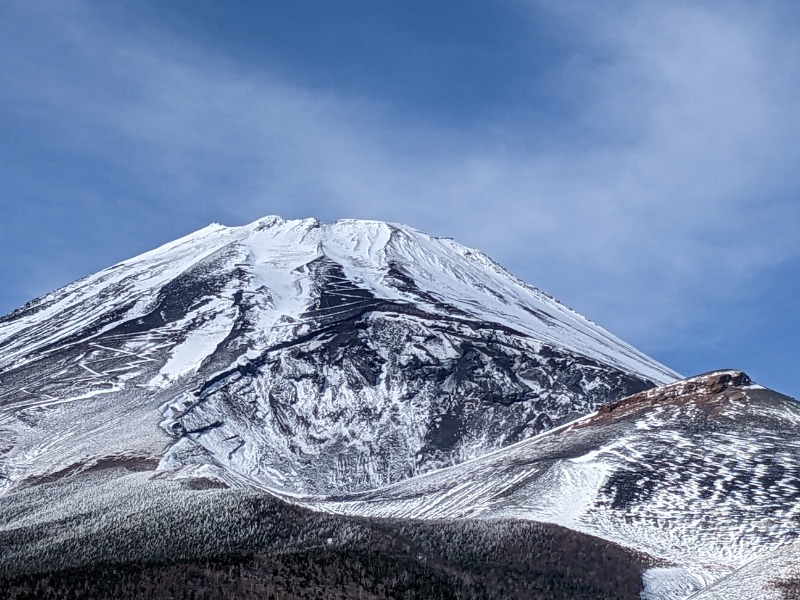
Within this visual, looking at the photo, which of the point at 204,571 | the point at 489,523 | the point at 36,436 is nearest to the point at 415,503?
the point at 489,523

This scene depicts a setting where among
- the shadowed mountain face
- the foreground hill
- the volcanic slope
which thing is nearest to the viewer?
the foreground hill

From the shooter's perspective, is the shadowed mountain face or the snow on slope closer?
the shadowed mountain face

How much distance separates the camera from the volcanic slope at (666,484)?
41.4 m

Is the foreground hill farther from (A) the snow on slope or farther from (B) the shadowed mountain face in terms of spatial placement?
(A) the snow on slope

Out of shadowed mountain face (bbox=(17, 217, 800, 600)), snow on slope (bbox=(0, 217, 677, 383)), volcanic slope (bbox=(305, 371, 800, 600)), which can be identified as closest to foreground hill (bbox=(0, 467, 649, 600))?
shadowed mountain face (bbox=(17, 217, 800, 600))

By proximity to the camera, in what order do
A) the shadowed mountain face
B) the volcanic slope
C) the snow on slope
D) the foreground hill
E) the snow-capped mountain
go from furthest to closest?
the snow on slope, the snow-capped mountain, the volcanic slope, the shadowed mountain face, the foreground hill

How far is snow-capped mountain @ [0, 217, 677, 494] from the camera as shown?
262ft

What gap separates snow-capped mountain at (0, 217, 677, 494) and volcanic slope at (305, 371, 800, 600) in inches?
602

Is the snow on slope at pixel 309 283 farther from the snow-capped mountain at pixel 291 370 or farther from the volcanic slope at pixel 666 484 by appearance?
the volcanic slope at pixel 666 484

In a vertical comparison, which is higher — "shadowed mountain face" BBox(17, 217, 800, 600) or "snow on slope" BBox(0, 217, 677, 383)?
"snow on slope" BBox(0, 217, 677, 383)

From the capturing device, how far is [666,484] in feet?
165

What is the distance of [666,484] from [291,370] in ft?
172

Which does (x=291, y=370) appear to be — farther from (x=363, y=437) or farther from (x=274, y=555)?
(x=274, y=555)

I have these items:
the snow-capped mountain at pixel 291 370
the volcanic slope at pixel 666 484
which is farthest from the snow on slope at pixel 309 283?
the volcanic slope at pixel 666 484
